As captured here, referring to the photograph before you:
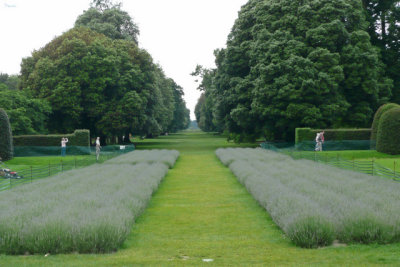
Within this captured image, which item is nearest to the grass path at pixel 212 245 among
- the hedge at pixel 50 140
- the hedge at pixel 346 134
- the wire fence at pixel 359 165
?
the wire fence at pixel 359 165

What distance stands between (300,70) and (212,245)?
104 ft

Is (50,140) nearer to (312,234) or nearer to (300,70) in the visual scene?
(300,70)

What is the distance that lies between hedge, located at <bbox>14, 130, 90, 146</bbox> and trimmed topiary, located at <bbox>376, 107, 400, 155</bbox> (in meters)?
24.9

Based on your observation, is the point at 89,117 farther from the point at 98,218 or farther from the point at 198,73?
the point at 98,218

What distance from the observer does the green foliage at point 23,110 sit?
3803cm

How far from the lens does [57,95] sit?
43875 mm

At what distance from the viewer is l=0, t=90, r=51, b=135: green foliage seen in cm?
3803

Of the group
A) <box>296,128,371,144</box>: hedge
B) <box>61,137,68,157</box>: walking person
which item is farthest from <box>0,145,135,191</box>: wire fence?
<box>296,128,371,144</box>: hedge

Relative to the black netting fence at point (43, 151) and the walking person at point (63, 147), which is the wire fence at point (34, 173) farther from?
→ the black netting fence at point (43, 151)

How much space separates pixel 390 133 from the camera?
30.3m

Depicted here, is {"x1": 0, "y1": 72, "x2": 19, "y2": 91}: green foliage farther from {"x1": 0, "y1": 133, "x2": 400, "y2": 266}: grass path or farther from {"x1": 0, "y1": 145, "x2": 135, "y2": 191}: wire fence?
{"x1": 0, "y1": 133, "x2": 400, "y2": 266}: grass path

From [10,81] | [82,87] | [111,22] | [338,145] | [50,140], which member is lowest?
[338,145]

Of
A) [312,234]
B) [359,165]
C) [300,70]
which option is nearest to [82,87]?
[300,70]

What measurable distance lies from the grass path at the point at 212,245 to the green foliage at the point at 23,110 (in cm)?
2805
